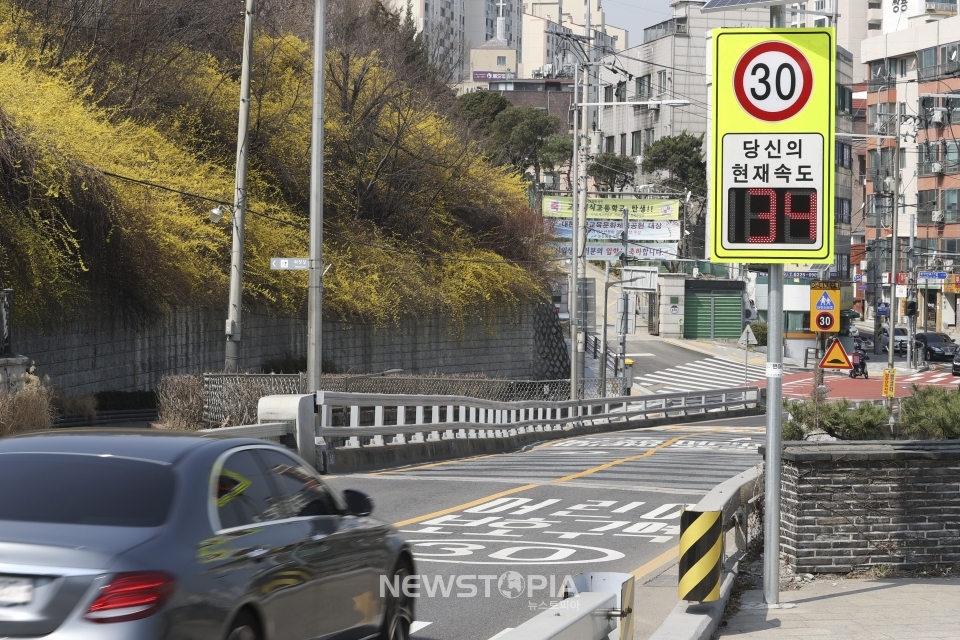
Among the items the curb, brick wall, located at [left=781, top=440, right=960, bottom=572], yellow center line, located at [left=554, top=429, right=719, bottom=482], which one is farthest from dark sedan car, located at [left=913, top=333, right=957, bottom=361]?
the curb

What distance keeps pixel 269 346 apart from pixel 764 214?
27.6 m

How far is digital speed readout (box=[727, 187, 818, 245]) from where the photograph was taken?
9.59 metres

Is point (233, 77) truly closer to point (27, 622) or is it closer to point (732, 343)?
point (27, 622)

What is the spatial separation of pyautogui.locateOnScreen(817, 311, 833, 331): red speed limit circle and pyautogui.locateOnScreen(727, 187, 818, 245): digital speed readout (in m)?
15.7

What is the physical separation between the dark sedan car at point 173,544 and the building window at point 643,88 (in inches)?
3511

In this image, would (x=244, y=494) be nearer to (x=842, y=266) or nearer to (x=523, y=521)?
(x=523, y=521)

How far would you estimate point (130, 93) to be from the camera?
3409cm

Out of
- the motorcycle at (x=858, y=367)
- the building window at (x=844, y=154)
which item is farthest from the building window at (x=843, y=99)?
the motorcycle at (x=858, y=367)

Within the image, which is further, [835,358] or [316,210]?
[835,358]

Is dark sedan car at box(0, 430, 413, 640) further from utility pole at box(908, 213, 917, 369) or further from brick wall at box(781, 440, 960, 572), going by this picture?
utility pole at box(908, 213, 917, 369)

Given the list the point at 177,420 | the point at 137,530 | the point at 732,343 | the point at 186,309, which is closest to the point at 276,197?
the point at 186,309

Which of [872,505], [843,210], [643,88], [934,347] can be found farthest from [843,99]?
[872,505]

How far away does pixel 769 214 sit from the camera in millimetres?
9641

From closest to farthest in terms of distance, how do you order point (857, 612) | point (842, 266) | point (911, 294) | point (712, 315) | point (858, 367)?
1. point (857, 612)
2. point (858, 367)
3. point (911, 294)
4. point (712, 315)
5. point (842, 266)
